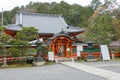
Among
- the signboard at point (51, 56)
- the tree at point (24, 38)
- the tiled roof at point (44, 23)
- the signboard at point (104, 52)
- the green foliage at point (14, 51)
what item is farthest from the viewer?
the tiled roof at point (44, 23)

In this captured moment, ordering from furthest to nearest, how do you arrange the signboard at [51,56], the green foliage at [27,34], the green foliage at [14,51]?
1. the signboard at [51,56]
2. the green foliage at [27,34]
3. the green foliage at [14,51]

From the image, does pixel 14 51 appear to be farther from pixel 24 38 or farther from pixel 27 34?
pixel 27 34

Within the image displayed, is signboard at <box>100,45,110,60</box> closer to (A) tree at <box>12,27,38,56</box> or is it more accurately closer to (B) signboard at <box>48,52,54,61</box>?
(B) signboard at <box>48,52,54,61</box>

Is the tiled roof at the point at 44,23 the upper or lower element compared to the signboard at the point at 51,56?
upper

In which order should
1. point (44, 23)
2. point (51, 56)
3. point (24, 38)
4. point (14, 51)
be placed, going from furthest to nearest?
point (44, 23) → point (51, 56) → point (24, 38) → point (14, 51)

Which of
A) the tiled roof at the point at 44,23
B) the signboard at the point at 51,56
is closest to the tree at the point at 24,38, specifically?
the signboard at the point at 51,56

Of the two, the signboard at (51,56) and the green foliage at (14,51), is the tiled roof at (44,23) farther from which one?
the green foliage at (14,51)

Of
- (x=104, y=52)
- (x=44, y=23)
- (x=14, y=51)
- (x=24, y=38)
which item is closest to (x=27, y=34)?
(x=24, y=38)

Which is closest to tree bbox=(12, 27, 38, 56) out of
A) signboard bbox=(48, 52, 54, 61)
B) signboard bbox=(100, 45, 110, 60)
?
signboard bbox=(48, 52, 54, 61)

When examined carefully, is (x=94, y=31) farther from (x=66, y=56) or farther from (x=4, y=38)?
(x=4, y=38)

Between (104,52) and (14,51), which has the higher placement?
(14,51)

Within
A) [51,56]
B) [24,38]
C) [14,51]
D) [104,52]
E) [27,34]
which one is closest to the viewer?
[14,51]

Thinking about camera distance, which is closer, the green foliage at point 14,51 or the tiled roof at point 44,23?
the green foliage at point 14,51

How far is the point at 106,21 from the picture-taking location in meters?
29.0
